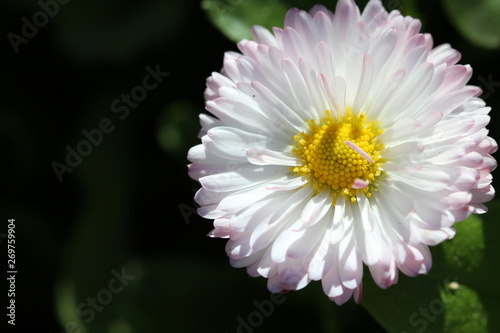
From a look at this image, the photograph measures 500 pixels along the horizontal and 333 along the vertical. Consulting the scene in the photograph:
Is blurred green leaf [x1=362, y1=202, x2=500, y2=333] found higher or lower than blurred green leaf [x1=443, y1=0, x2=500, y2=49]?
lower

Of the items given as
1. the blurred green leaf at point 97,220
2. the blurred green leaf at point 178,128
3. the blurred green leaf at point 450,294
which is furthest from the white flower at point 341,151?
the blurred green leaf at point 97,220

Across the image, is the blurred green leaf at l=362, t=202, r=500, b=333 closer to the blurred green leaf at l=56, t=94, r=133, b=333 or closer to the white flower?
the white flower

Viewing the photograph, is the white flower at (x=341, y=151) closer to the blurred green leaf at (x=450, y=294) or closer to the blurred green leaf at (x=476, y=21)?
the blurred green leaf at (x=450, y=294)

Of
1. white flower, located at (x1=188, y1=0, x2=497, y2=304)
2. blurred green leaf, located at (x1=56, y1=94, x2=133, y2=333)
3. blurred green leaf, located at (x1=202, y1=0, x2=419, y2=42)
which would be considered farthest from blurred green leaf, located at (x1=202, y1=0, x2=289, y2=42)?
blurred green leaf, located at (x1=56, y1=94, x2=133, y2=333)

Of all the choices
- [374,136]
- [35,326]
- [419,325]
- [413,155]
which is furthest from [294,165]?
[35,326]

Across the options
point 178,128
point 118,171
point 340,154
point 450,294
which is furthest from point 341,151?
point 118,171

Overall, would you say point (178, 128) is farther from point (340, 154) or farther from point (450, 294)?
point (450, 294)
